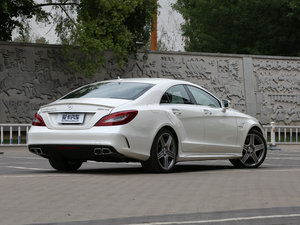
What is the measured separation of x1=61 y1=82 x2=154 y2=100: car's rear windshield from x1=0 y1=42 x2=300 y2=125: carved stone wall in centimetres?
1824

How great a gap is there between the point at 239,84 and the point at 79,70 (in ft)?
28.9

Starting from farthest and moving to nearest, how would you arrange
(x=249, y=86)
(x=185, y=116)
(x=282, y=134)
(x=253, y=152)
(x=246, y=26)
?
(x=246, y=26) → (x=282, y=134) → (x=249, y=86) → (x=253, y=152) → (x=185, y=116)

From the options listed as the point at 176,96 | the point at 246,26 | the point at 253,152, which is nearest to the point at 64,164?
the point at 176,96

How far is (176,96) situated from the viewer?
40.5 ft

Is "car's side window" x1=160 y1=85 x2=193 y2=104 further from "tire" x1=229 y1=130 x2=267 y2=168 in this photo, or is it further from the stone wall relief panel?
the stone wall relief panel

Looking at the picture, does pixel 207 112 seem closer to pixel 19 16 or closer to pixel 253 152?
pixel 253 152

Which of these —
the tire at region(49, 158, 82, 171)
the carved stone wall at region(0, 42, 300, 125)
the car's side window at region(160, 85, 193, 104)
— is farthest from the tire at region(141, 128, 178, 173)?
the carved stone wall at region(0, 42, 300, 125)

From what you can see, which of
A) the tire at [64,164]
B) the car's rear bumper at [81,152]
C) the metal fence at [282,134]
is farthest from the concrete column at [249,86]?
the car's rear bumper at [81,152]

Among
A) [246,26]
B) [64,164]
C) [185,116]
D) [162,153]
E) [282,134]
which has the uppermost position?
[246,26]

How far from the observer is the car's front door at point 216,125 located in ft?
42.0

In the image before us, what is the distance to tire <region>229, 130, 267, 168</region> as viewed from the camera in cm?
1376

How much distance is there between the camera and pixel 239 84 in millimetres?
36219

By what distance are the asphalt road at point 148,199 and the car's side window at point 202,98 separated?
77.8 inches

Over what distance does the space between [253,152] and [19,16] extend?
20.8 meters
